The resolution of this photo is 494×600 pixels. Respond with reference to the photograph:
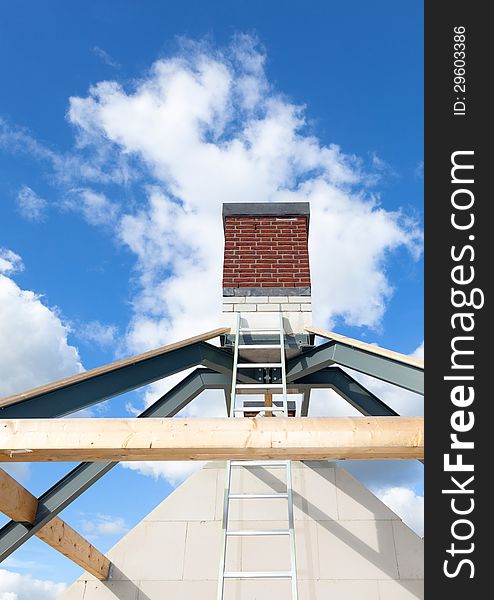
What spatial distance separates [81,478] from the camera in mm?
5223

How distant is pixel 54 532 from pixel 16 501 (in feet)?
3.35

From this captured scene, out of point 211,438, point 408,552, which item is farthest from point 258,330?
point 211,438

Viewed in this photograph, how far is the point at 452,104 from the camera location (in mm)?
3338

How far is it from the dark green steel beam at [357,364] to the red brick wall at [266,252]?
1.24 metres

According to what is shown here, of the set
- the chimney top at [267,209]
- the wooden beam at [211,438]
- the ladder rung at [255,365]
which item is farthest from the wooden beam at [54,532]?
the chimney top at [267,209]

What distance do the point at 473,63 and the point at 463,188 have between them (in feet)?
2.65

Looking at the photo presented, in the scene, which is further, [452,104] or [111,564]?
[111,564]

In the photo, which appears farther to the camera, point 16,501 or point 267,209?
point 267,209

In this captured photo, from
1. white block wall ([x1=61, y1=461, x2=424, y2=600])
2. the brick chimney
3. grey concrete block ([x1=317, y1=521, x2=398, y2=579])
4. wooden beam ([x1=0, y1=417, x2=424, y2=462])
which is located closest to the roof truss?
the brick chimney

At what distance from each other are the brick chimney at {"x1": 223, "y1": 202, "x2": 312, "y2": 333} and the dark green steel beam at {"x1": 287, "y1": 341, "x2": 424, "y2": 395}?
1.69 feet

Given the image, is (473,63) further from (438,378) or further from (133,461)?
(133,461)

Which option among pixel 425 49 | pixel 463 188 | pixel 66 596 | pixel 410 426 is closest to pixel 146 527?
pixel 66 596

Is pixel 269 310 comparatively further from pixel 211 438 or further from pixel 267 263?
pixel 211 438

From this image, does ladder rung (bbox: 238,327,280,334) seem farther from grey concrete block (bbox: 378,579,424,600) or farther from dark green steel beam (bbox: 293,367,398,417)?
grey concrete block (bbox: 378,579,424,600)
